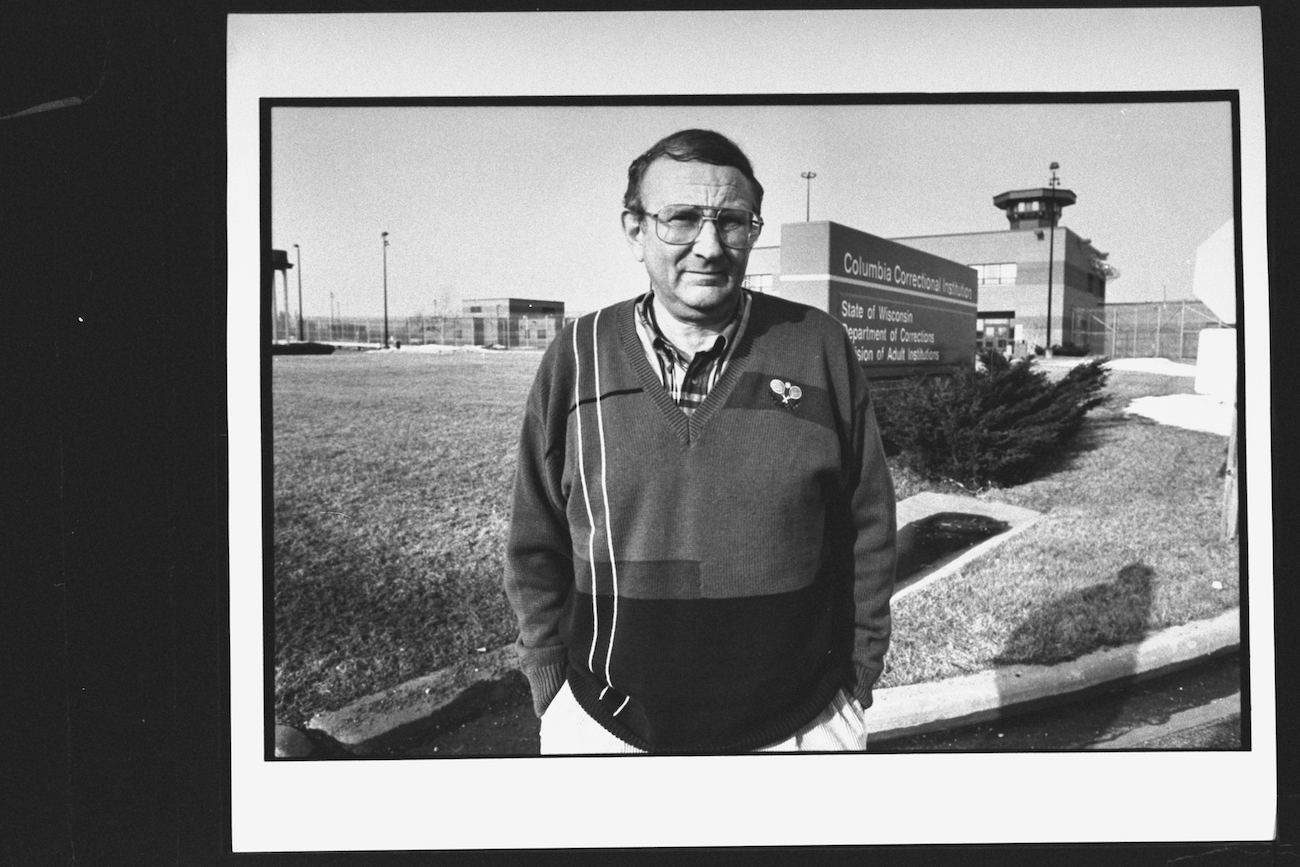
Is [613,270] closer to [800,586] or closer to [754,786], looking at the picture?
[800,586]

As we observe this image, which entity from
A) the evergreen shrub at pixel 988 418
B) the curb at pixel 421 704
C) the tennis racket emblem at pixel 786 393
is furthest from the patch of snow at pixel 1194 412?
the curb at pixel 421 704

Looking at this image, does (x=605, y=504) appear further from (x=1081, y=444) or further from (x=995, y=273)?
(x=1081, y=444)

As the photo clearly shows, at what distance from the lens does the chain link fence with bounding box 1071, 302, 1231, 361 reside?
324 cm

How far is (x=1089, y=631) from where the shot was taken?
130 inches

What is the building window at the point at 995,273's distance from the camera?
3258mm

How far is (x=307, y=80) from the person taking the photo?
325 centimetres

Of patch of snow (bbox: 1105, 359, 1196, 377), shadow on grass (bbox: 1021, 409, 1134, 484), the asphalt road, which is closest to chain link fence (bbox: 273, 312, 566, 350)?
the asphalt road

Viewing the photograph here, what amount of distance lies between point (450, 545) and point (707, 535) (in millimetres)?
907

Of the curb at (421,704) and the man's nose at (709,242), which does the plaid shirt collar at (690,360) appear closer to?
the man's nose at (709,242)

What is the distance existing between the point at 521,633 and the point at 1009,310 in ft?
6.49

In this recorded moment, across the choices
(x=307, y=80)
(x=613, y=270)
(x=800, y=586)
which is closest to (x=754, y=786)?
(x=800, y=586)

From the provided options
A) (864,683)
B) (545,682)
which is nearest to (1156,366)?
(864,683)

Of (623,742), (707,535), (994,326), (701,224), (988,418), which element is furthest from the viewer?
(988,418)

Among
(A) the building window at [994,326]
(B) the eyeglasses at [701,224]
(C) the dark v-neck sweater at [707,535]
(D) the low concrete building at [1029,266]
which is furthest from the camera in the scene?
(A) the building window at [994,326]
